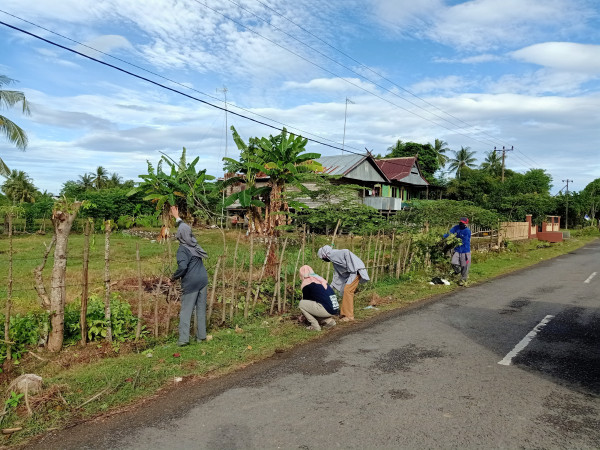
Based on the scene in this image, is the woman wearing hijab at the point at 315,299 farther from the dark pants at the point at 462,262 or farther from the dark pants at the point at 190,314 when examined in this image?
the dark pants at the point at 462,262

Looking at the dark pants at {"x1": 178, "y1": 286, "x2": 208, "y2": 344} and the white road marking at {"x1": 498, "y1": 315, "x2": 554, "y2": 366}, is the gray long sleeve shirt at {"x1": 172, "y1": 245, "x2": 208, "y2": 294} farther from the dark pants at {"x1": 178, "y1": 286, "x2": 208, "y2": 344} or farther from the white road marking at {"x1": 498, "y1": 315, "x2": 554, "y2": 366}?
the white road marking at {"x1": 498, "y1": 315, "x2": 554, "y2": 366}

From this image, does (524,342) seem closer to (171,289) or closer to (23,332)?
(171,289)

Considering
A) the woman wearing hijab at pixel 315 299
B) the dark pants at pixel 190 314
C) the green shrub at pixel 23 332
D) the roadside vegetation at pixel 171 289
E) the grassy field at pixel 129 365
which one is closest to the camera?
the grassy field at pixel 129 365

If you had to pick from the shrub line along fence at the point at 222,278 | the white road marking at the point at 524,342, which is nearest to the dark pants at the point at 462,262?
the shrub line along fence at the point at 222,278

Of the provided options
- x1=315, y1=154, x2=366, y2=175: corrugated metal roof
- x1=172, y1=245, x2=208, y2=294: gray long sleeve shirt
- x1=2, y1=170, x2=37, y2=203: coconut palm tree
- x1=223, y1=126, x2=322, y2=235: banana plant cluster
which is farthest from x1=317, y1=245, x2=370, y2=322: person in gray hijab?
x1=2, y1=170, x2=37, y2=203: coconut palm tree

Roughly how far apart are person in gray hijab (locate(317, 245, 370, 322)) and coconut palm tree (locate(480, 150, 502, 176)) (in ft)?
174

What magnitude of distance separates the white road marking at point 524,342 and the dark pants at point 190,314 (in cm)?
421

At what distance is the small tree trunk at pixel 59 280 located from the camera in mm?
6090

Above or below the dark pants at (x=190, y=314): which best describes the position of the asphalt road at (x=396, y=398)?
below

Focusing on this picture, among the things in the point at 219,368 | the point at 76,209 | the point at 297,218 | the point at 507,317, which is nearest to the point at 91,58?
the point at 76,209

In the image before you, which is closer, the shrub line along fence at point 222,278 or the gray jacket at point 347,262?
the shrub line along fence at point 222,278

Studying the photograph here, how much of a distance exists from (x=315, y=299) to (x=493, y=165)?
58996mm

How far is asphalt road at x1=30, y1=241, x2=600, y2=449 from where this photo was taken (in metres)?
3.96

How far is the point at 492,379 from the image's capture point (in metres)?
5.41
